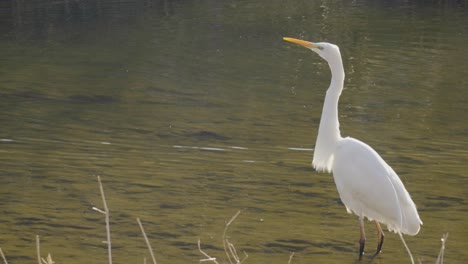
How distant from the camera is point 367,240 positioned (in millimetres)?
5516

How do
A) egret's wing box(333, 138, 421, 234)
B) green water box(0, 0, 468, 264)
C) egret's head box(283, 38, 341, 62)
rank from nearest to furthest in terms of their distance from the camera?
egret's wing box(333, 138, 421, 234) → egret's head box(283, 38, 341, 62) → green water box(0, 0, 468, 264)

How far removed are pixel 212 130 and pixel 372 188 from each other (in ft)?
10.5

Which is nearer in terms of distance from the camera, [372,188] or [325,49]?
[372,188]

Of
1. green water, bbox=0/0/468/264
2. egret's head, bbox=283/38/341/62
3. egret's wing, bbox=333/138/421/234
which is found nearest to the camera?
egret's wing, bbox=333/138/421/234

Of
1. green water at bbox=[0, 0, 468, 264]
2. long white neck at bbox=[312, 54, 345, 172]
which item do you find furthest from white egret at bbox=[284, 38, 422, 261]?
green water at bbox=[0, 0, 468, 264]

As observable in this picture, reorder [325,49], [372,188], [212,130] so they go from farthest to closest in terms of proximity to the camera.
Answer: [212,130], [325,49], [372,188]

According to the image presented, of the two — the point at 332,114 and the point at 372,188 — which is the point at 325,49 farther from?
the point at 372,188

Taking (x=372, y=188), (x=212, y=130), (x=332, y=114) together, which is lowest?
(x=212, y=130)

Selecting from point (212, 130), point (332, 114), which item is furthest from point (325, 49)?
point (212, 130)

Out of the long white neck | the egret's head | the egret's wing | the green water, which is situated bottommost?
the green water

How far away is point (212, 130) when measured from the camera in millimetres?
8008

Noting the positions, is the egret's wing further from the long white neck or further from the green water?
the green water

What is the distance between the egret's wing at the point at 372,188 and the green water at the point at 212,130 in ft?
0.95

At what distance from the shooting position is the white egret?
4.88m
